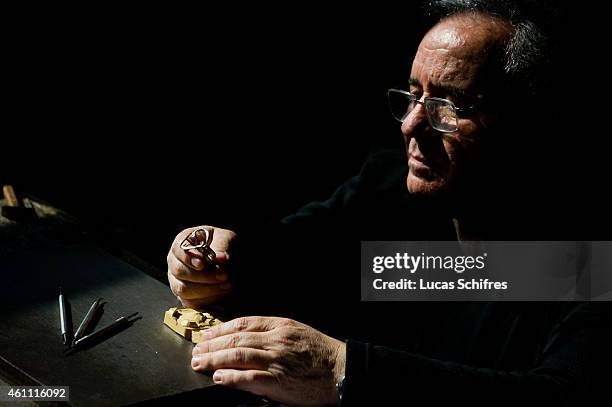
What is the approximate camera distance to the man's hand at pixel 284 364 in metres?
1.55

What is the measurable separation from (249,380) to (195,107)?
2103mm

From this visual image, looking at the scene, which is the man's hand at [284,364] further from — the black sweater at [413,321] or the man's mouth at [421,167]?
the man's mouth at [421,167]

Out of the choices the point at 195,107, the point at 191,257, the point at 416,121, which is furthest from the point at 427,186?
the point at 195,107

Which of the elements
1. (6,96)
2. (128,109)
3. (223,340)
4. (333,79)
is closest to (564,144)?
(223,340)

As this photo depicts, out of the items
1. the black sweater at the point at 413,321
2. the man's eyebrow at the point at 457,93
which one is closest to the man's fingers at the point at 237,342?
the black sweater at the point at 413,321

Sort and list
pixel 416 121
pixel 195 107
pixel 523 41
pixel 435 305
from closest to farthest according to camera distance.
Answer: pixel 523 41, pixel 416 121, pixel 435 305, pixel 195 107

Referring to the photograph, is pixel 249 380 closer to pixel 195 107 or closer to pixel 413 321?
pixel 413 321

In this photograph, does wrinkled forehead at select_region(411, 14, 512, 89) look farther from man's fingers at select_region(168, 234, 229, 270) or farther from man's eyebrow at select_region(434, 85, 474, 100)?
man's fingers at select_region(168, 234, 229, 270)

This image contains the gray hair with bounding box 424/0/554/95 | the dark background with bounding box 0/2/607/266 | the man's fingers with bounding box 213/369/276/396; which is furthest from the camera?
the dark background with bounding box 0/2/607/266

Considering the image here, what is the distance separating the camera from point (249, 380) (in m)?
1.54

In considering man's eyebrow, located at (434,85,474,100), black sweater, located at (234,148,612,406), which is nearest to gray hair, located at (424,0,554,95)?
man's eyebrow, located at (434,85,474,100)

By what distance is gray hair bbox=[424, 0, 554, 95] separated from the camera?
1926 millimetres

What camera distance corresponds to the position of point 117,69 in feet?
11.0

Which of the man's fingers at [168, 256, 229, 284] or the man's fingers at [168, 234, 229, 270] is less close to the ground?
the man's fingers at [168, 234, 229, 270]
